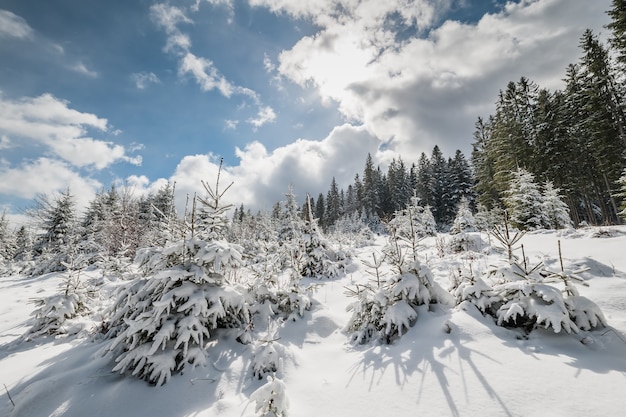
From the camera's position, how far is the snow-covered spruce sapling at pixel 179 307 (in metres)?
3.95

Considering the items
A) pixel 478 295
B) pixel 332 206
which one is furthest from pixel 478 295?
pixel 332 206

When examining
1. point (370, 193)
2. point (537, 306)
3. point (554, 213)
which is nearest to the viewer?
point (537, 306)

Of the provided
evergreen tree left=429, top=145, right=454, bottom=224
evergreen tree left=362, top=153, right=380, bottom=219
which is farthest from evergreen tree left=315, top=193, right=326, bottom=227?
evergreen tree left=429, top=145, right=454, bottom=224

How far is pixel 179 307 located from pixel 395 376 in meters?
3.26

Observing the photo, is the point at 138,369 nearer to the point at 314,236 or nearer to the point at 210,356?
the point at 210,356

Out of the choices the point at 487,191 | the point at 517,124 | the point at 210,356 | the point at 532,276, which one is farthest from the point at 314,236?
the point at 487,191

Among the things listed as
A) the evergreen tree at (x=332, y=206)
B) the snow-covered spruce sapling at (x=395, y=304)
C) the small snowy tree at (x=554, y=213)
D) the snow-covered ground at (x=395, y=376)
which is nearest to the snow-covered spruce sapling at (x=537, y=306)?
the snow-covered ground at (x=395, y=376)

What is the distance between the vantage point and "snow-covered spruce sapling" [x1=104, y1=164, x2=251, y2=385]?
395 centimetres

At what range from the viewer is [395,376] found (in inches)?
141

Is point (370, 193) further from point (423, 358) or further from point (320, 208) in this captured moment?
point (423, 358)

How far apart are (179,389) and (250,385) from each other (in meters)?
0.96

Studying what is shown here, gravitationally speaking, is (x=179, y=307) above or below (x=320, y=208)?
below

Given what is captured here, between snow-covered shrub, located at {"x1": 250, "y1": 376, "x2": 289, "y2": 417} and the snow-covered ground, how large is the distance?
277 mm

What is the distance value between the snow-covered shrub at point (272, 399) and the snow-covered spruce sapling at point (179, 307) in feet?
5.53
